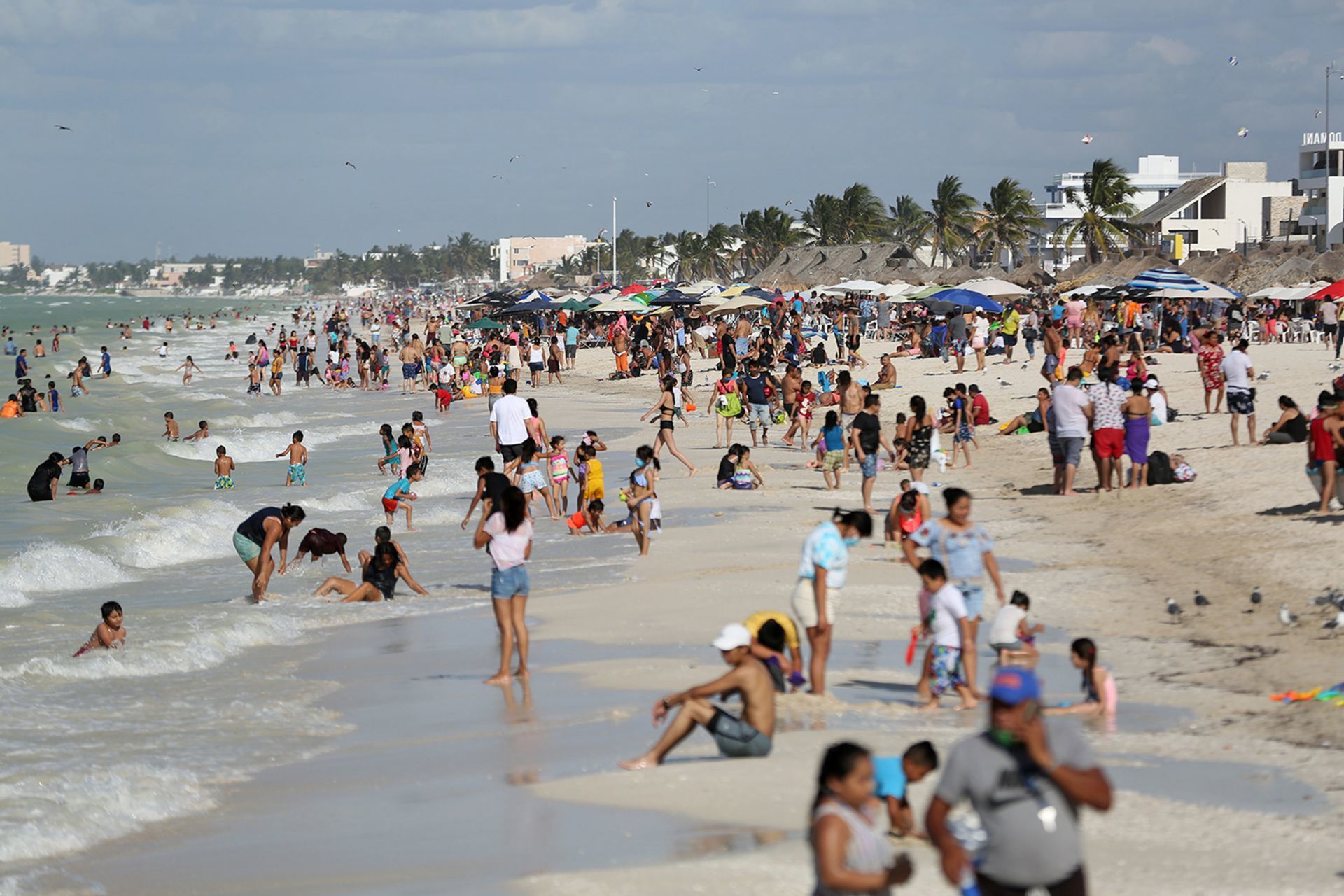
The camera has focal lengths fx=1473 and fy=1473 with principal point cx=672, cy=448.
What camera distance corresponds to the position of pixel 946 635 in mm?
8391

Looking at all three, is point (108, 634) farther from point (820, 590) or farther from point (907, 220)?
A: point (907, 220)

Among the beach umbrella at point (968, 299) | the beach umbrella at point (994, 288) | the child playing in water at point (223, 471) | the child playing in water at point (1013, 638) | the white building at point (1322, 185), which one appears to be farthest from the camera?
the white building at point (1322, 185)

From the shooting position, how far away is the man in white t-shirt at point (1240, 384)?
1812 centimetres

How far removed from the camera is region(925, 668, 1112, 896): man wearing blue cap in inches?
159

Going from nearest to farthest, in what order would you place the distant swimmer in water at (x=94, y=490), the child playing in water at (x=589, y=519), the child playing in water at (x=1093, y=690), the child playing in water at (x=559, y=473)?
the child playing in water at (x=1093, y=690) → the child playing in water at (x=589, y=519) → the child playing in water at (x=559, y=473) → the distant swimmer in water at (x=94, y=490)

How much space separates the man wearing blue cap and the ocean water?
4927 mm

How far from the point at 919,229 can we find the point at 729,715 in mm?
96427

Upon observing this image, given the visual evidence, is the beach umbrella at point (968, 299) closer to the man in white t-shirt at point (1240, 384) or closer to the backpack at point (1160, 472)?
the man in white t-shirt at point (1240, 384)

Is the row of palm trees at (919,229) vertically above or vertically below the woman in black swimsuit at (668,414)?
above

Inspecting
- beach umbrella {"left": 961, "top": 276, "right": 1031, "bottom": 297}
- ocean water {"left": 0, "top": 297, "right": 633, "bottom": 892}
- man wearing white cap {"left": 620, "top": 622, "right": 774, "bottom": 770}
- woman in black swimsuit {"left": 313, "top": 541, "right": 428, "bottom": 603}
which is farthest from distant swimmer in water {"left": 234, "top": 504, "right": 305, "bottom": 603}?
beach umbrella {"left": 961, "top": 276, "right": 1031, "bottom": 297}

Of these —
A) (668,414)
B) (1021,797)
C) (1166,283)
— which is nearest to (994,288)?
(1166,283)

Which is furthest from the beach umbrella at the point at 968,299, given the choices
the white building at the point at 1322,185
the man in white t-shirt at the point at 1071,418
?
the white building at the point at 1322,185

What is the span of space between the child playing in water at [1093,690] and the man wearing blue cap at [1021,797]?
4217 mm

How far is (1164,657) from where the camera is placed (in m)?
9.88
